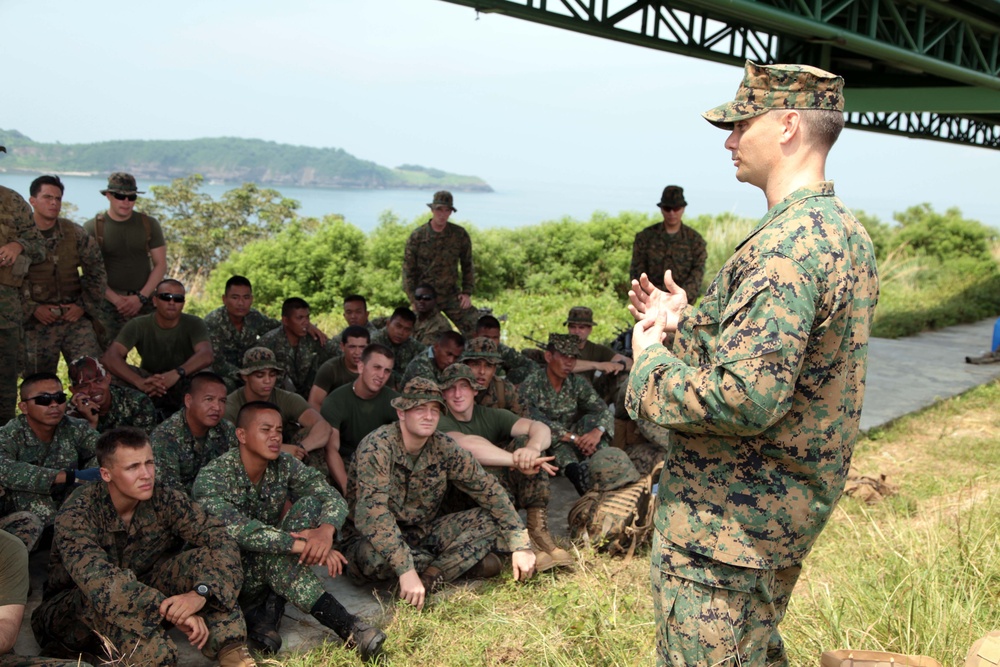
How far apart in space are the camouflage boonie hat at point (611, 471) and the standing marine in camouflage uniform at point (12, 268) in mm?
3973

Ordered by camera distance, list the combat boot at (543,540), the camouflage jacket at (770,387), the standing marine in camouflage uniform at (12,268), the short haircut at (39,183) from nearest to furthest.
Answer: the camouflage jacket at (770,387) → the combat boot at (543,540) → the standing marine in camouflage uniform at (12,268) → the short haircut at (39,183)

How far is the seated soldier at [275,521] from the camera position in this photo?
13.5ft

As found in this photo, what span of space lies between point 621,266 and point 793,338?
52.7 ft

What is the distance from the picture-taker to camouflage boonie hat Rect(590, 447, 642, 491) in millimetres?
5641

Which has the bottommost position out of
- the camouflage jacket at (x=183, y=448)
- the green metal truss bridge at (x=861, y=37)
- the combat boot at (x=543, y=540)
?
the combat boot at (x=543, y=540)

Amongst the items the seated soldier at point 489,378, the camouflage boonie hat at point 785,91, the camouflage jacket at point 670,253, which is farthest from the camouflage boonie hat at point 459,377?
the camouflage jacket at point 670,253

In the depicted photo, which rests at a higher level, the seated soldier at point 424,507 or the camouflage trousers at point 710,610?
the camouflage trousers at point 710,610

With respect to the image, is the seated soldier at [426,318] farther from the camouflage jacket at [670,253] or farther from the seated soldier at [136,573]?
the seated soldier at [136,573]

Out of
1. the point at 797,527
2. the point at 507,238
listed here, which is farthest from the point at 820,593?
the point at 507,238

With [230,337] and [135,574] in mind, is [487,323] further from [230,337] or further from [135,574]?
[135,574]

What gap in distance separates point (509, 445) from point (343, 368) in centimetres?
161

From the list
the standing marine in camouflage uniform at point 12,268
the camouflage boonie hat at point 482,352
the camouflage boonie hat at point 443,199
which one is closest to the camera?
the standing marine in camouflage uniform at point 12,268

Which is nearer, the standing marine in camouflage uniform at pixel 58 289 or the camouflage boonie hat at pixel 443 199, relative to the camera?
the standing marine in camouflage uniform at pixel 58 289

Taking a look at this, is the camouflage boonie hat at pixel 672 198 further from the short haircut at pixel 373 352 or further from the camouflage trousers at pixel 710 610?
the camouflage trousers at pixel 710 610
